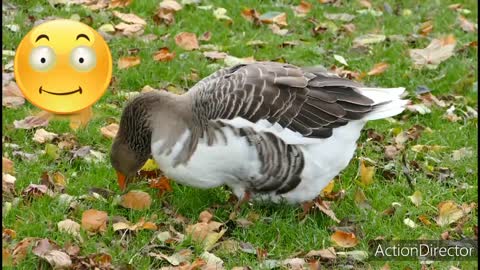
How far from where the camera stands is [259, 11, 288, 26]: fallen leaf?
890cm

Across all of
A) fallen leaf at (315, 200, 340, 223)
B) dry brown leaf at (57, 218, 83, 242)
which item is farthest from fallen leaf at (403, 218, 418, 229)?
dry brown leaf at (57, 218, 83, 242)

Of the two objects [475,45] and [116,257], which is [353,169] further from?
[475,45]

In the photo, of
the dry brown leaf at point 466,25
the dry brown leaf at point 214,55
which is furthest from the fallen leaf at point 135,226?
the dry brown leaf at point 466,25

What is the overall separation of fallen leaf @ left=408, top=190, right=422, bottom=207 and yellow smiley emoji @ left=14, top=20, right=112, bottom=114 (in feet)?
7.00

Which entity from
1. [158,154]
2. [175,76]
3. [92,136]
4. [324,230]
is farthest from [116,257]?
[175,76]

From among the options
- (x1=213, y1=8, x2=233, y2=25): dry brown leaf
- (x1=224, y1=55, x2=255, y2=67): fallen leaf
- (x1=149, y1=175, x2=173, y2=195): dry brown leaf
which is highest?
(x1=149, y1=175, x2=173, y2=195): dry brown leaf

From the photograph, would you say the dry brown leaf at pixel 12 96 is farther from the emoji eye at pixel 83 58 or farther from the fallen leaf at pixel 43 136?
the emoji eye at pixel 83 58

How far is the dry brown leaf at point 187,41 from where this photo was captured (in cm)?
801

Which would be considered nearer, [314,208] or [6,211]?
[6,211]

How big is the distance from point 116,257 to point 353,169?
2.06m

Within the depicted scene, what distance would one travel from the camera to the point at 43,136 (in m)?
6.25

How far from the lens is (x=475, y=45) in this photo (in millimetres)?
8828

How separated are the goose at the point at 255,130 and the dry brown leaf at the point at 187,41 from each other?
252 centimetres

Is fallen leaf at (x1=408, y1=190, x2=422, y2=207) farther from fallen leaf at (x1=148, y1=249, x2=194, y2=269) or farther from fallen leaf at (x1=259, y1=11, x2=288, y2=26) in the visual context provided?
fallen leaf at (x1=259, y1=11, x2=288, y2=26)
